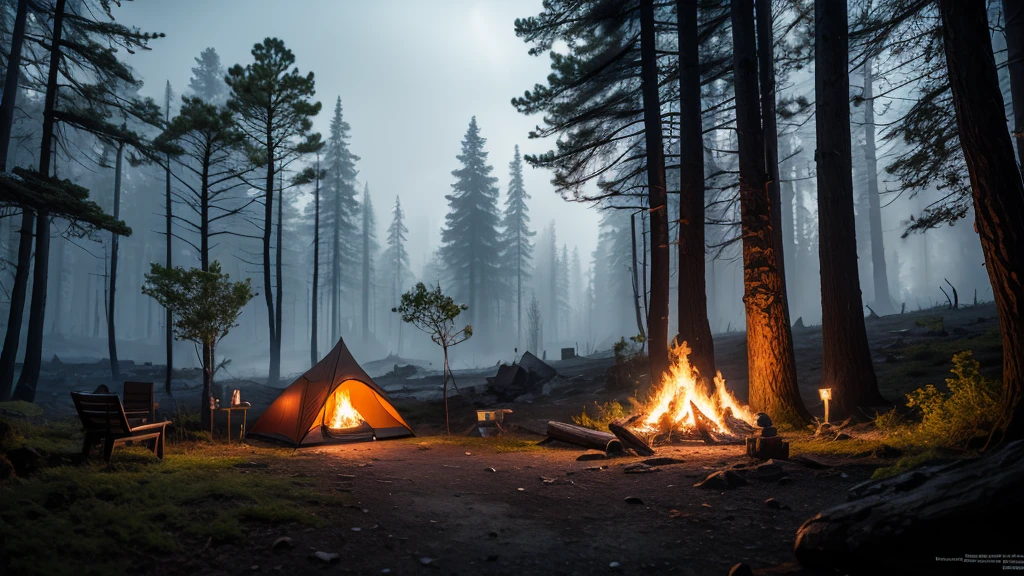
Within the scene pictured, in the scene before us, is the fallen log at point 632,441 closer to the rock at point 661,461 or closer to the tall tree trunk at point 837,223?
the rock at point 661,461

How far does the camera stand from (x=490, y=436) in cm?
1259

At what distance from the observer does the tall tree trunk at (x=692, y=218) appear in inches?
473

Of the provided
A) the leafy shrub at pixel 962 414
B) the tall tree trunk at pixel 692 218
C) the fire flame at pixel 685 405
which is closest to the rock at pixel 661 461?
the fire flame at pixel 685 405

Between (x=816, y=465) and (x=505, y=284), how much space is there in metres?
49.2

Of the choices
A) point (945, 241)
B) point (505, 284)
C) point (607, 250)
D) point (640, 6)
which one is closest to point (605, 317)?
point (607, 250)

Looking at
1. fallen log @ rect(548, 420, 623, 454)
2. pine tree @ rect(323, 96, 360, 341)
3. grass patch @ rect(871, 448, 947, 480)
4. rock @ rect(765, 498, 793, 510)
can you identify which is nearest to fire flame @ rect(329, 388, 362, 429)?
fallen log @ rect(548, 420, 623, 454)

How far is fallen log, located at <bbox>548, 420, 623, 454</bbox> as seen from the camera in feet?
30.8

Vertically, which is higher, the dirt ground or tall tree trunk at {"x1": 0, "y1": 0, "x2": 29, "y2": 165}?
tall tree trunk at {"x1": 0, "y1": 0, "x2": 29, "y2": 165}

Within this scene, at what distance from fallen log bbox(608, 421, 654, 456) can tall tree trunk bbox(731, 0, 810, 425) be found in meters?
3.11

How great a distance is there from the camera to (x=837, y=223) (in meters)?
11.0

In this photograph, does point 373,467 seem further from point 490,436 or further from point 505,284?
point 505,284

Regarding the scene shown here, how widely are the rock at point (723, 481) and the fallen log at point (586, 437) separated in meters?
2.70

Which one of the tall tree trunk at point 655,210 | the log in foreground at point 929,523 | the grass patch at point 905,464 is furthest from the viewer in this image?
the tall tree trunk at point 655,210

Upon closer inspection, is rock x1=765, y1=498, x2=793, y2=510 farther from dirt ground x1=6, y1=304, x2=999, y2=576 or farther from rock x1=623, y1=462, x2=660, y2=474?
rock x1=623, y1=462, x2=660, y2=474
